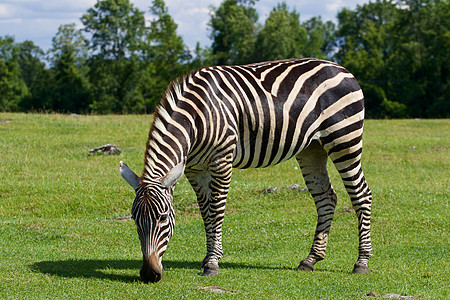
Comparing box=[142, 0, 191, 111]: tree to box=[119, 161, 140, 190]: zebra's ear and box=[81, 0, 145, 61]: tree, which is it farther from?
box=[119, 161, 140, 190]: zebra's ear

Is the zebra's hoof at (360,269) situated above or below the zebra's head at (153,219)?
below

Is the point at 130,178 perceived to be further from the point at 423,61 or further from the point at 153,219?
the point at 423,61

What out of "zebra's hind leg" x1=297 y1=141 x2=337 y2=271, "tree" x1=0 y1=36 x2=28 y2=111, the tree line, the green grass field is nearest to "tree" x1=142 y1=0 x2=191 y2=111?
the tree line

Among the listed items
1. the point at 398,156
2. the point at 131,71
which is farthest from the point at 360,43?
the point at 398,156

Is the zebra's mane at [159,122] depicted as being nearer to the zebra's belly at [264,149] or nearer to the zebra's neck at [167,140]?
the zebra's neck at [167,140]

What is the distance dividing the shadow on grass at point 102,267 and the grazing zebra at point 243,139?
2.44 ft

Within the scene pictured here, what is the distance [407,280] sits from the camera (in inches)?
332

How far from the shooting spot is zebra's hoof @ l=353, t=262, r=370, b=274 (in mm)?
8875

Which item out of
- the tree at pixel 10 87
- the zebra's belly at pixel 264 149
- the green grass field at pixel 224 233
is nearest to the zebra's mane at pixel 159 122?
the zebra's belly at pixel 264 149

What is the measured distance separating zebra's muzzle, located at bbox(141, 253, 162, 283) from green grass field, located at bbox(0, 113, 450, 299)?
122 millimetres

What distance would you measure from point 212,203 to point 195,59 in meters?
79.0

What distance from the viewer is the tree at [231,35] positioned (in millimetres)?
78188

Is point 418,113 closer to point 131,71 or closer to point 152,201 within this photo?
point 131,71

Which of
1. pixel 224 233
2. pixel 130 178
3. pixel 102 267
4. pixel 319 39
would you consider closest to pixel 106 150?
pixel 224 233
